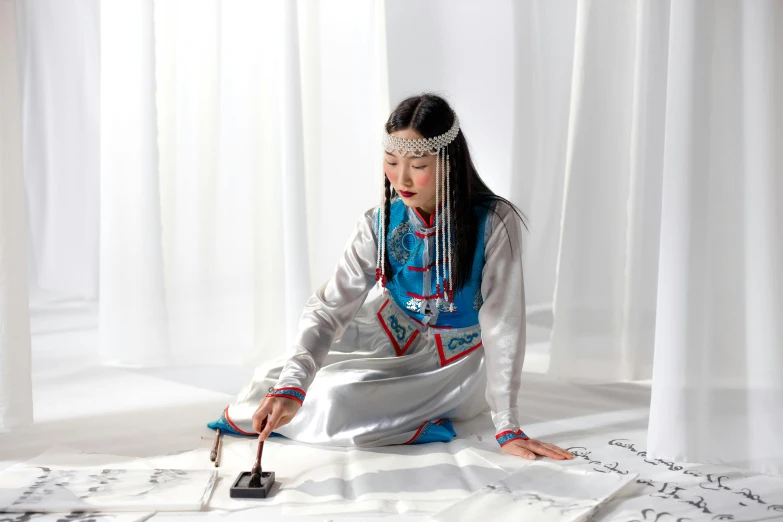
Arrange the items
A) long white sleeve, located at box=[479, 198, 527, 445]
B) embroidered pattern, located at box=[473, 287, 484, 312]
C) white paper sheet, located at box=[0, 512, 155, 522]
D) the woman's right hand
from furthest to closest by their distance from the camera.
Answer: embroidered pattern, located at box=[473, 287, 484, 312] < long white sleeve, located at box=[479, 198, 527, 445] < the woman's right hand < white paper sheet, located at box=[0, 512, 155, 522]

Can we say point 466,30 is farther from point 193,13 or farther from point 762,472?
point 762,472

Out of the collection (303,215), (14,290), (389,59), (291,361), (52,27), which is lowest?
(291,361)

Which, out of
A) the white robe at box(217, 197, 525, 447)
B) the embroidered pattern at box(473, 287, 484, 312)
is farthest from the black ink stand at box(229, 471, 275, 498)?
the embroidered pattern at box(473, 287, 484, 312)

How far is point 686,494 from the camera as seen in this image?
5.84 ft

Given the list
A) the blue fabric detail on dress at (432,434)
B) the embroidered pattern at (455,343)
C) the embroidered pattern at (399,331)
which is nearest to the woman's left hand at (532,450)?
the blue fabric detail on dress at (432,434)

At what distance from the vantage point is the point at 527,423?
7.90 feet

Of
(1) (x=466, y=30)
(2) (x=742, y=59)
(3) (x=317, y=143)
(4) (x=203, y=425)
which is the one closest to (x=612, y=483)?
(2) (x=742, y=59)

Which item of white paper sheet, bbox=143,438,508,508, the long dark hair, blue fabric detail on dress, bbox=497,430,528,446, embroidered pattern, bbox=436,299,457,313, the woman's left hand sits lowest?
white paper sheet, bbox=143,438,508,508

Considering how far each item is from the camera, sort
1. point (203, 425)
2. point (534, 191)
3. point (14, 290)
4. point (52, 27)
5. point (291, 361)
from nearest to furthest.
→ point (291, 361)
point (14, 290)
point (203, 425)
point (534, 191)
point (52, 27)

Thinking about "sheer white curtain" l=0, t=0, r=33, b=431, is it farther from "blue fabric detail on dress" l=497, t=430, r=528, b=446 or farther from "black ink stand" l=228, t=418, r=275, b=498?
"blue fabric detail on dress" l=497, t=430, r=528, b=446

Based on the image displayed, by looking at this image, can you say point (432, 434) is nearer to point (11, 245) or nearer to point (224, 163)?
point (11, 245)

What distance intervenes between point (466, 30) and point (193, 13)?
3.50ft

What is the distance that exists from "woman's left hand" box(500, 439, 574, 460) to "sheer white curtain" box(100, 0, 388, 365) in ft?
3.71

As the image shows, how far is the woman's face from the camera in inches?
78.2
